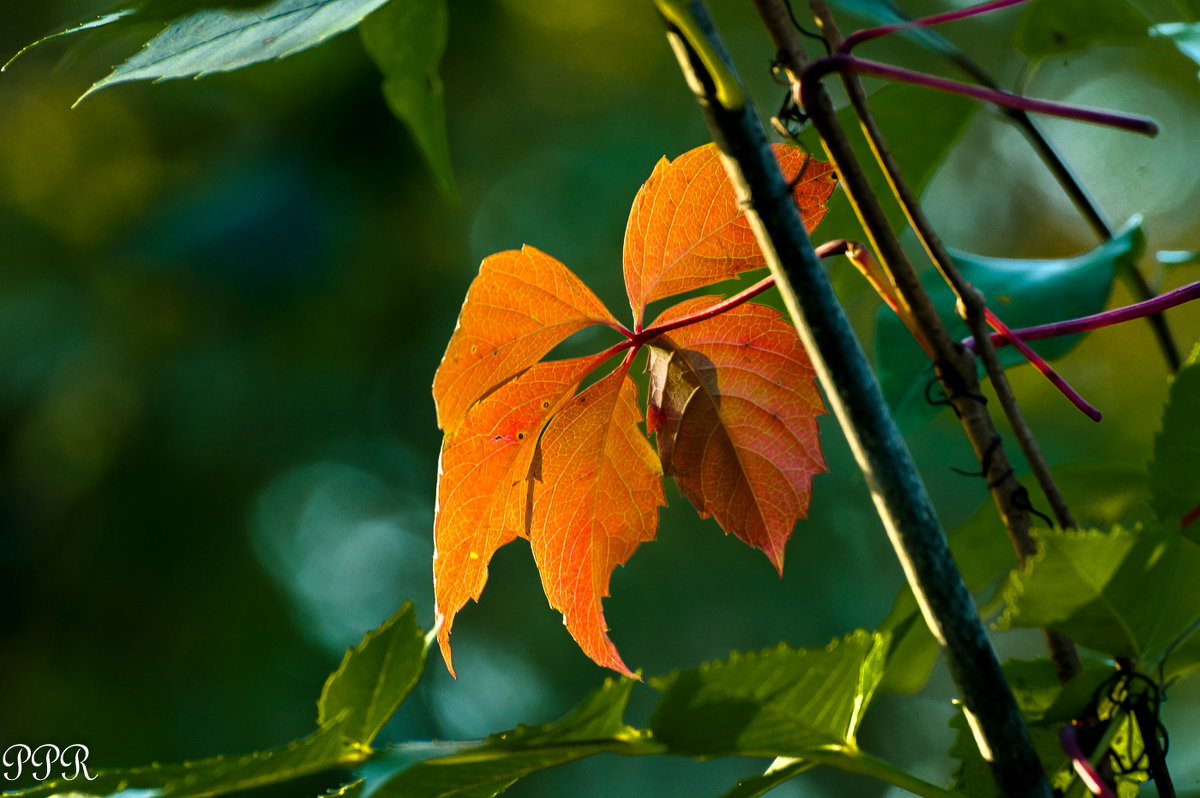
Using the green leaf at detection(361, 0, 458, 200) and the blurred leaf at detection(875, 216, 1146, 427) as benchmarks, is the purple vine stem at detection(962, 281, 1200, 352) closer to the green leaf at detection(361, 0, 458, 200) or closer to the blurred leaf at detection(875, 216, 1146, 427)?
the blurred leaf at detection(875, 216, 1146, 427)

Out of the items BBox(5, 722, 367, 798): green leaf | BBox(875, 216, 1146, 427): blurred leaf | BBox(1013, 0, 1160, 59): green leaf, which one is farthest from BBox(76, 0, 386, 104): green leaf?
BBox(1013, 0, 1160, 59): green leaf

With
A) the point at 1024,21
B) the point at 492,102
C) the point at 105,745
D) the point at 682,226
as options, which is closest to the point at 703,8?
the point at 682,226

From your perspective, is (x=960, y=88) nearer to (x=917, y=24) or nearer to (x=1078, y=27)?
(x=917, y=24)

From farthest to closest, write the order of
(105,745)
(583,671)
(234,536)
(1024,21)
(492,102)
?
(492,102), (583,671), (234,536), (105,745), (1024,21)

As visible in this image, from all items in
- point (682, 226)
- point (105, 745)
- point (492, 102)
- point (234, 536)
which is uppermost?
point (492, 102)

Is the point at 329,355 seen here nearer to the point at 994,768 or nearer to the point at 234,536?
the point at 234,536

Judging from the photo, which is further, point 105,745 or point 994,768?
point 105,745

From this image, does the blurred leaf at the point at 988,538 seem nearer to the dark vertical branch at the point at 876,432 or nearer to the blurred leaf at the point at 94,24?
the dark vertical branch at the point at 876,432

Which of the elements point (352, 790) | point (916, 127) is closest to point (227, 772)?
point (352, 790)
